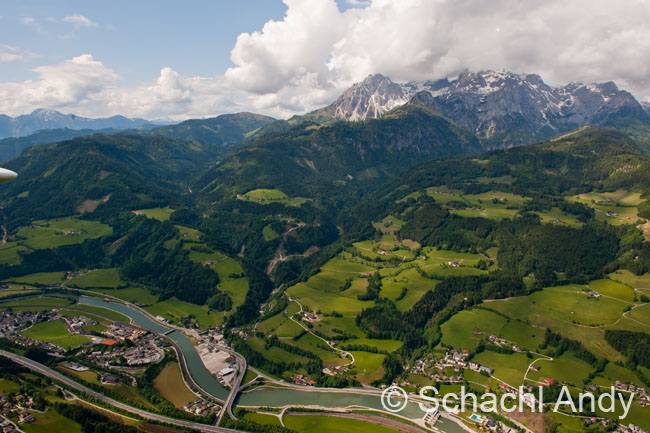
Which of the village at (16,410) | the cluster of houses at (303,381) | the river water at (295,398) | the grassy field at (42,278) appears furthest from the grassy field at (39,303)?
the cluster of houses at (303,381)

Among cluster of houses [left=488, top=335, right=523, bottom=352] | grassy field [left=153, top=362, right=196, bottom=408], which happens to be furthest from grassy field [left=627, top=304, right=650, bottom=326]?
grassy field [left=153, top=362, right=196, bottom=408]

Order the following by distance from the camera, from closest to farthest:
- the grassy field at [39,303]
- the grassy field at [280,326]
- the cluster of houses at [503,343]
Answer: the cluster of houses at [503,343]
the grassy field at [280,326]
the grassy field at [39,303]

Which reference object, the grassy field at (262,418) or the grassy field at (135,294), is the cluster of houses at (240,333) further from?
the grassy field at (135,294)

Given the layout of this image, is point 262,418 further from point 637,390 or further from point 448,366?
point 637,390

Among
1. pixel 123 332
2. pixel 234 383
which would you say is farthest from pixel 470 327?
pixel 123 332

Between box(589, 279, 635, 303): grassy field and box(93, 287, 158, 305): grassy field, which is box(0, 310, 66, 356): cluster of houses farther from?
box(589, 279, 635, 303): grassy field

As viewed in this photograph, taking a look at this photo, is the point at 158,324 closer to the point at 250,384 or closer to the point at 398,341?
the point at 250,384
